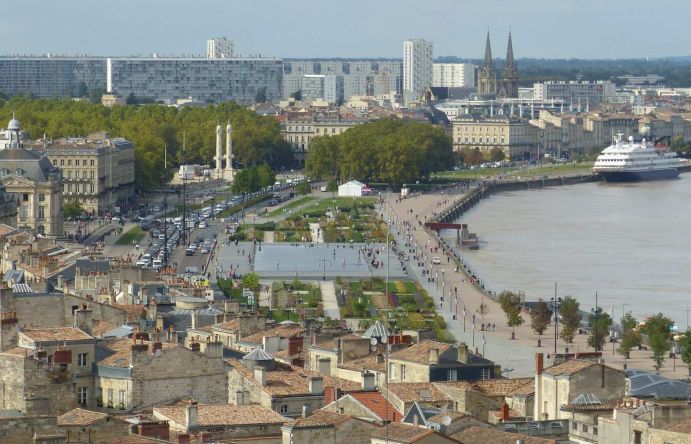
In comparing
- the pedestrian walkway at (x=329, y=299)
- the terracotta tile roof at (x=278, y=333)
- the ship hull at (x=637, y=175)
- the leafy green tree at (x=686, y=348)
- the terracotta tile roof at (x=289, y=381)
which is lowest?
the ship hull at (x=637, y=175)

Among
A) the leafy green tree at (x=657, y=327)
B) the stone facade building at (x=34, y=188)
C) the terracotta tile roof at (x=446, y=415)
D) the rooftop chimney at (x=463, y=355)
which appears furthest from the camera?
the stone facade building at (x=34, y=188)

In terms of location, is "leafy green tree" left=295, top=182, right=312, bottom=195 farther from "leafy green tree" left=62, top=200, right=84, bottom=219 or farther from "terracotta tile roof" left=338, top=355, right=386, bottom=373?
"terracotta tile roof" left=338, top=355, right=386, bottom=373

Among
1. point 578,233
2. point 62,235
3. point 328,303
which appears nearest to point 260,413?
point 328,303

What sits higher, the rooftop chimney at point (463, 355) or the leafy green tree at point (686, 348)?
the rooftop chimney at point (463, 355)

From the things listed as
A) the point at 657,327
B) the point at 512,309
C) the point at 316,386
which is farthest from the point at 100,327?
the point at 512,309

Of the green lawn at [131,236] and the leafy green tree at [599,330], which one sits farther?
the green lawn at [131,236]

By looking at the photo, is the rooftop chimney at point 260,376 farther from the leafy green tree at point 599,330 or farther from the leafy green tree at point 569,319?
the leafy green tree at point 569,319

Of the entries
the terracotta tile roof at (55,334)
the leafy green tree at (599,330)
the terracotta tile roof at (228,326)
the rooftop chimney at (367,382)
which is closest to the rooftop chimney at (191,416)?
the rooftop chimney at (367,382)

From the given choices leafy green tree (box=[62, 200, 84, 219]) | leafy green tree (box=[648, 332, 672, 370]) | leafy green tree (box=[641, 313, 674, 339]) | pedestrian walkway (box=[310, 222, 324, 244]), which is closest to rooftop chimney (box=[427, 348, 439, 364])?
leafy green tree (box=[648, 332, 672, 370])
